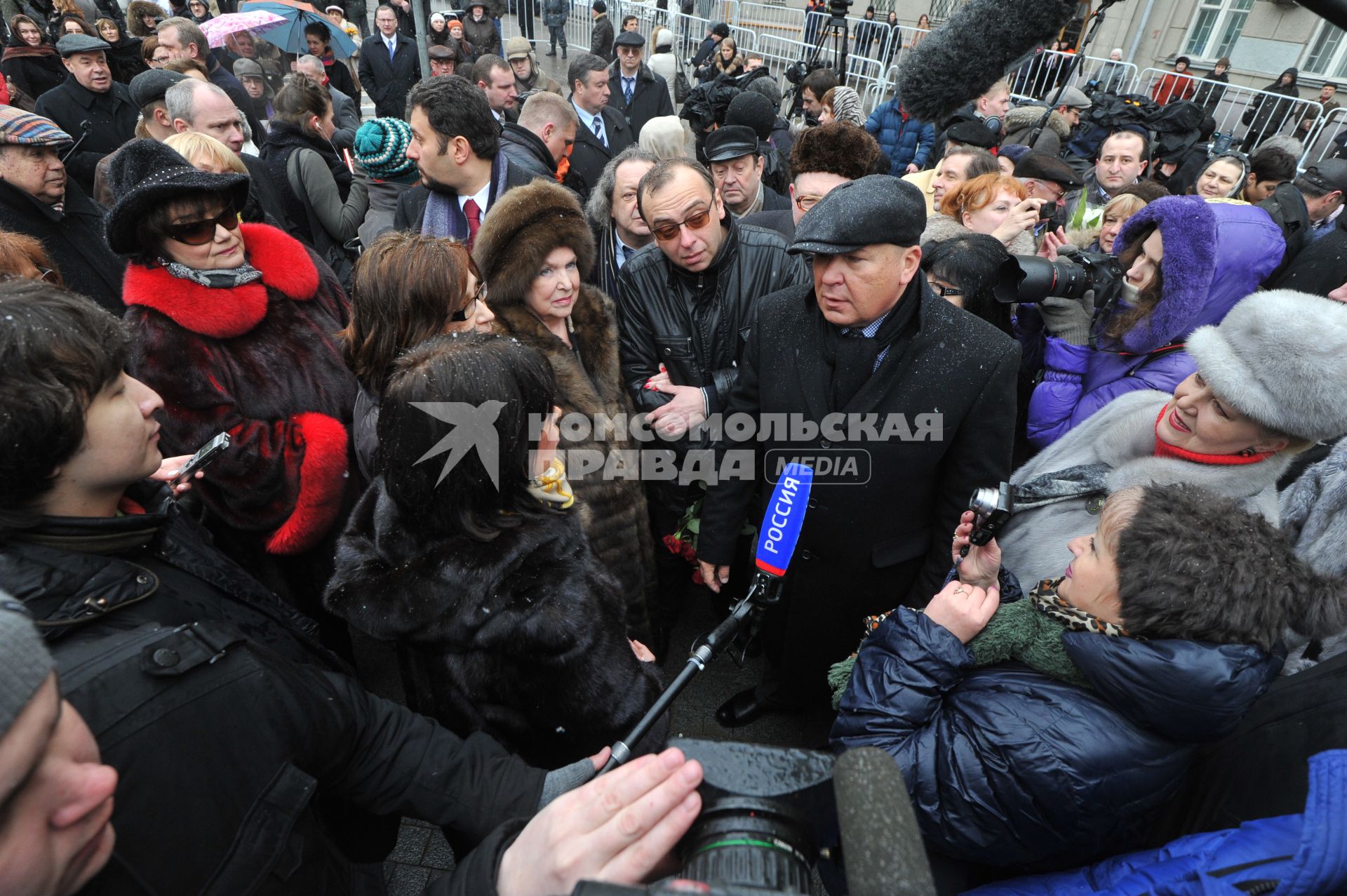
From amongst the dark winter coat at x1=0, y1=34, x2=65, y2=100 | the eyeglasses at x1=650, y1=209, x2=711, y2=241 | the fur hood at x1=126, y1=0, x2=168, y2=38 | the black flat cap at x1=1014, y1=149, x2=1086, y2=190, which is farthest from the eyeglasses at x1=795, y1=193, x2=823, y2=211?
the fur hood at x1=126, y1=0, x2=168, y2=38

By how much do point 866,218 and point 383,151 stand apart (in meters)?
3.15

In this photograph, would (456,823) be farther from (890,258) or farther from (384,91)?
(384,91)

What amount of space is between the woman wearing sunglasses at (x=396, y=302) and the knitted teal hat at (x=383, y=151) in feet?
6.57

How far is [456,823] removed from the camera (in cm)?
129

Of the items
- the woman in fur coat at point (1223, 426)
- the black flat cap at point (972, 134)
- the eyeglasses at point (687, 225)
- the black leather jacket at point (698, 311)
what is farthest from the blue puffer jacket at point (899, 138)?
the woman in fur coat at point (1223, 426)

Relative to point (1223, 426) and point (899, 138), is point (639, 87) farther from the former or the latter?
point (1223, 426)

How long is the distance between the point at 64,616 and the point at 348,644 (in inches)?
83.4

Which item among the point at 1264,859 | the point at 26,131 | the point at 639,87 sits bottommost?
the point at 639,87

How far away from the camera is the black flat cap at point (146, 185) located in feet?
6.47

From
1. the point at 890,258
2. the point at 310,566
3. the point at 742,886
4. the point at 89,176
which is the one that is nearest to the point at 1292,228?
the point at 890,258

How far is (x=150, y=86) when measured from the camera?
13.2 ft

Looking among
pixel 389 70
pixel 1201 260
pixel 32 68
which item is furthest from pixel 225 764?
pixel 389 70

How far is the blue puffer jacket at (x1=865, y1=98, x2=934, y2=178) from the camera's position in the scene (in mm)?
6426

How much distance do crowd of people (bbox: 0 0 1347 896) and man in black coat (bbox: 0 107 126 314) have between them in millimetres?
16
